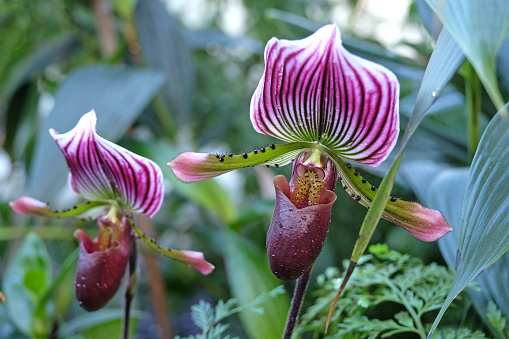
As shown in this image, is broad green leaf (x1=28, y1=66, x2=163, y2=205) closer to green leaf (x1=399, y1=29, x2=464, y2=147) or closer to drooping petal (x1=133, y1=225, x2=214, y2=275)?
drooping petal (x1=133, y1=225, x2=214, y2=275)

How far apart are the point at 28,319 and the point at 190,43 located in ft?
2.12

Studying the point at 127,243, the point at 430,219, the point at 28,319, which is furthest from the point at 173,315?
the point at 430,219

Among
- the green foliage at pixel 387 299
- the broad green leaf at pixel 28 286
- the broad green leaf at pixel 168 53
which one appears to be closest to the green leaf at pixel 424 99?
the green foliage at pixel 387 299

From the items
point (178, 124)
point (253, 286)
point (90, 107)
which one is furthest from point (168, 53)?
point (253, 286)

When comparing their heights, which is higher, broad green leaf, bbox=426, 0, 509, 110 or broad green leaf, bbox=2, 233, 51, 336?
broad green leaf, bbox=426, 0, 509, 110

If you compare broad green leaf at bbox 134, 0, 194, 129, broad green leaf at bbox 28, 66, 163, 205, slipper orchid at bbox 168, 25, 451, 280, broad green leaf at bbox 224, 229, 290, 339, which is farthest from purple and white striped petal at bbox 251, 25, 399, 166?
broad green leaf at bbox 134, 0, 194, 129

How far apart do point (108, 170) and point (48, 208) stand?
0.08 m

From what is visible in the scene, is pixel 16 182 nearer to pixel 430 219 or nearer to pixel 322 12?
pixel 322 12

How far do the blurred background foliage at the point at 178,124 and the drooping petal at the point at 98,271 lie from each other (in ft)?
0.43

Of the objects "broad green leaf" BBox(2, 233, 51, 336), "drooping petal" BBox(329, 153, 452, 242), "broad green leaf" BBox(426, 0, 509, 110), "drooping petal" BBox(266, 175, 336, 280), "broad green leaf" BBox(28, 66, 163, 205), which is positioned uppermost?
"broad green leaf" BBox(426, 0, 509, 110)

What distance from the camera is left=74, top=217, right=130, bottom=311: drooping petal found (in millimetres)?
313

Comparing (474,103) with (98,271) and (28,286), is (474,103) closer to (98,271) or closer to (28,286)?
(98,271)

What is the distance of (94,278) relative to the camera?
1.03 ft

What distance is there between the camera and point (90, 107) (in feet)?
2.27
